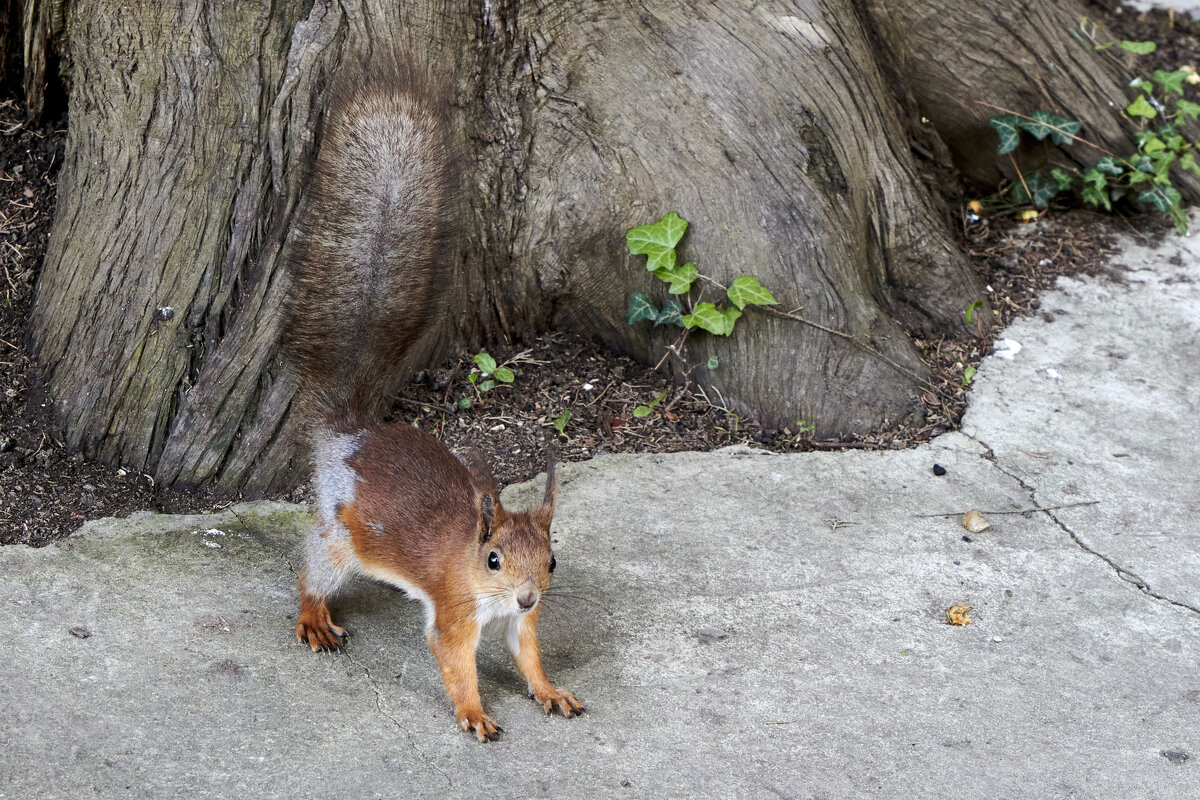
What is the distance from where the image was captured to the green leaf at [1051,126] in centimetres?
476

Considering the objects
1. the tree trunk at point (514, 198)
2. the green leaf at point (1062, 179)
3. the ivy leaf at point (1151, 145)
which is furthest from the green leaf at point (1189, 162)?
the tree trunk at point (514, 198)

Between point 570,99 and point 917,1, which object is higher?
point 917,1

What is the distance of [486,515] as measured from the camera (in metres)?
2.58

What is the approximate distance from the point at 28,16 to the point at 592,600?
97.7 inches

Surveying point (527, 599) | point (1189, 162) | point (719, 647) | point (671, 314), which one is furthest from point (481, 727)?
point (1189, 162)

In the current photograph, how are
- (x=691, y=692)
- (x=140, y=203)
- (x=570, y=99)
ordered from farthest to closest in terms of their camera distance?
(x=570, y=99) → (x=140, y=203) → (x=691, y=692)

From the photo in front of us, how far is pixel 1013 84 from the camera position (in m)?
4.80


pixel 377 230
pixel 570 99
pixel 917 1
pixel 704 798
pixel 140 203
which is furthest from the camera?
pixel 917 1

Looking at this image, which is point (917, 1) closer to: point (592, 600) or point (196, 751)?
point (592, 600)

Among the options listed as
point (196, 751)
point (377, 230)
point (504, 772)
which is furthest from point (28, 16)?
point (504, 772)

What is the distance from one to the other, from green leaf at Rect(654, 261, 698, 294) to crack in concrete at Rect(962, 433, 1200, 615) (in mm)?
1134

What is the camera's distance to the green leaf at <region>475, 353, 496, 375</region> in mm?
3924

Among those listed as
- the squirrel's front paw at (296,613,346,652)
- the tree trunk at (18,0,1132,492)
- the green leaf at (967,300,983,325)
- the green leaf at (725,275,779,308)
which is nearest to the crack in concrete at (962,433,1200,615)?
the tree trunk at (18,0,1132,492)

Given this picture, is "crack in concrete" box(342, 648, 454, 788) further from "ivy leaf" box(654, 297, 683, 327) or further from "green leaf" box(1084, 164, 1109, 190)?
"green leaf" box(1084, 164, 1109, 190)
